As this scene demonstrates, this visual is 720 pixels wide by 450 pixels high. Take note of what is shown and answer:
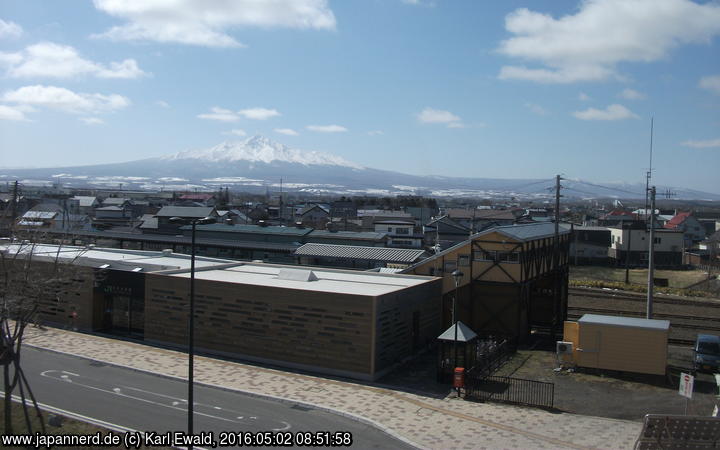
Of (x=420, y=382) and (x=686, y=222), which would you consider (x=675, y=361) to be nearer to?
(x=420, y=382)

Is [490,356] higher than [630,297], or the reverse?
[490,356]

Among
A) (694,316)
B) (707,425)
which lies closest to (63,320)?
(707,425)

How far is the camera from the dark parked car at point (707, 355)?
17578 mm

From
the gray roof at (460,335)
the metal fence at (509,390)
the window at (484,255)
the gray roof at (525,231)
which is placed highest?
the gray roof at (525,231)

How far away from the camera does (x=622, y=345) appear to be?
Answer: 17609 millimetres

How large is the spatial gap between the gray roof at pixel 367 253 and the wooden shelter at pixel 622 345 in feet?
37.9

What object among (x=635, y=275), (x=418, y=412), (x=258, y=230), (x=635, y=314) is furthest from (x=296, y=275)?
(x=635, y=275)

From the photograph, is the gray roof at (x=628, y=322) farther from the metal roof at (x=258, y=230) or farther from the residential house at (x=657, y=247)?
the residential house at (x=657, y=247)

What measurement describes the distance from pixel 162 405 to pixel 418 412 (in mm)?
6284

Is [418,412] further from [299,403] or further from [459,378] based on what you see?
[299,403]

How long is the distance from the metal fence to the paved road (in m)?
3.99

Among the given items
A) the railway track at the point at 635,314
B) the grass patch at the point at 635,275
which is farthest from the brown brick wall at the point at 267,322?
the grass patch at the point at 635,275

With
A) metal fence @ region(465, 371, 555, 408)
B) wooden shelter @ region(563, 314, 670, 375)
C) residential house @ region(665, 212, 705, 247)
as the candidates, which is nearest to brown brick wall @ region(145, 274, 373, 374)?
metal fence @ region(465, 371, 555, 408)

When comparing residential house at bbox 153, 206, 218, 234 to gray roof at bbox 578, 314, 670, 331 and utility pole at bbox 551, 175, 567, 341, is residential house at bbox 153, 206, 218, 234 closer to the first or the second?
utility pole at bbox 551, 175, 567, 341
